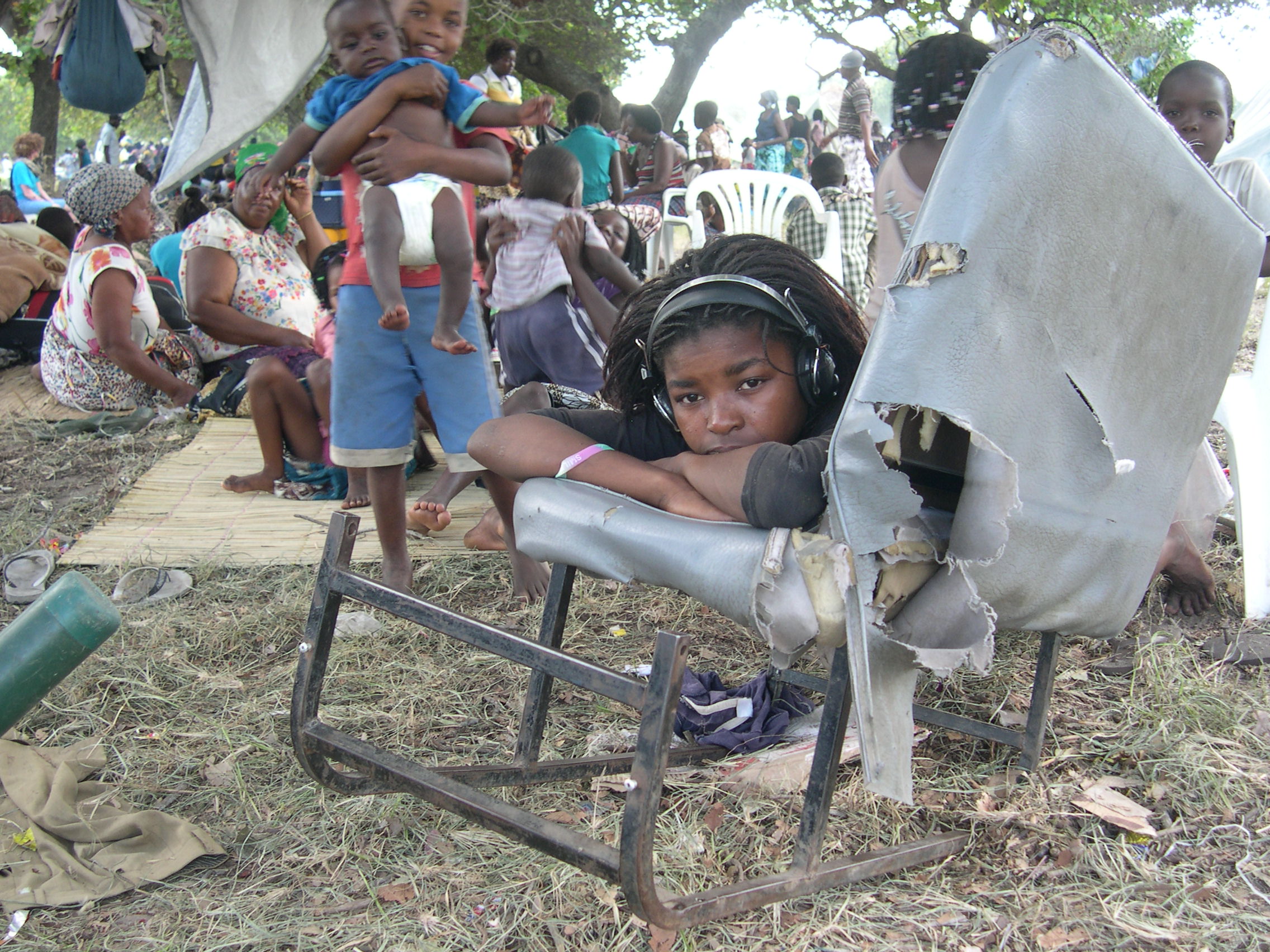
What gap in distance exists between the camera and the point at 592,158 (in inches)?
239

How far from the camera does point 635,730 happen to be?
2201 mm

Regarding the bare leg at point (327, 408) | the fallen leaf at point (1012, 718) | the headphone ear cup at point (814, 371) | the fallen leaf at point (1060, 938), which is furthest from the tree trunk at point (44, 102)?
the fallen leaf at point (1060, 938)

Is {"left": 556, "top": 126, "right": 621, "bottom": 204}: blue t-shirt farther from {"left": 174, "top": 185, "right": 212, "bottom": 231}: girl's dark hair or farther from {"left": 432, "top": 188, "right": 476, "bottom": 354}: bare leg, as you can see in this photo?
{"left": 432, "top": 188, "right": 476, "bottom": 354}: bare leg

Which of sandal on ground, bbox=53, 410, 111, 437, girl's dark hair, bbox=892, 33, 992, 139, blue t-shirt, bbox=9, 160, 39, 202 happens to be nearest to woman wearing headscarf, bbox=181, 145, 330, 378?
sandal on ground, bbox=53, 410, 111, 437

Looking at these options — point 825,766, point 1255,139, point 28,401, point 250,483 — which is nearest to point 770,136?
point 1255,139

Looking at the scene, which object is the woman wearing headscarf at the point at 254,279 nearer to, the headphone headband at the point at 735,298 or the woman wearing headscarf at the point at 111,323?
the woman wearing headscarf at the point at 111,323

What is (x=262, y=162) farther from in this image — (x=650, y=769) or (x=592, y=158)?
(x=650, y=769)

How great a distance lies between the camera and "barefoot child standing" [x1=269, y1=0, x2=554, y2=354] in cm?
267

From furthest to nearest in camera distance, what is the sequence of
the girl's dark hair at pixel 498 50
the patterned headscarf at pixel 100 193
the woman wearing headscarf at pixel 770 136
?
the woman wearing headscarf at pixel 770 136 → the girl's dark hair at pixel 498 50 → the patterned headscarf at pixel 100 193

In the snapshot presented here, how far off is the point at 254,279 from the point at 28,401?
206 centimetres

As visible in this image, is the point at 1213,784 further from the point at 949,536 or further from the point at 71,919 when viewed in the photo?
the point at 71,919

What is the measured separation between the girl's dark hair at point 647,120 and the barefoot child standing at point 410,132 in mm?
6962

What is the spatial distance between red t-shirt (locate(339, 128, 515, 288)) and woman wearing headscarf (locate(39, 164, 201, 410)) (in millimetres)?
→ 2644

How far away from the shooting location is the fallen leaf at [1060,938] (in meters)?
1.49
